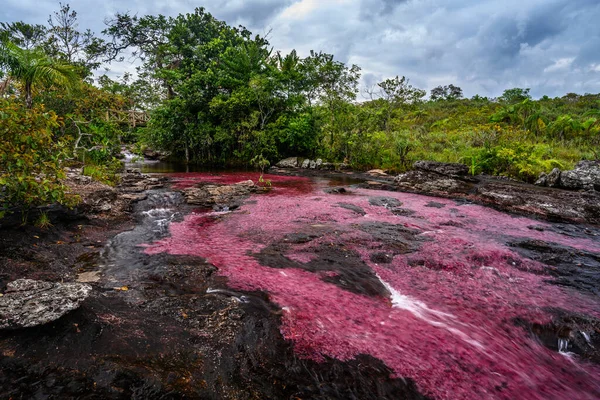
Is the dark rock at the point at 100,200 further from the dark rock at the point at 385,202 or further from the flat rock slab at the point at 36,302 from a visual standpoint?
the dark rock at the point at 385,202

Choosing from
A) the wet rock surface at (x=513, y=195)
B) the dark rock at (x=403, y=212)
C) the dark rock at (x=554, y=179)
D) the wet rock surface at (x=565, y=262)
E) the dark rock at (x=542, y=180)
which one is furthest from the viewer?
the dark rock at (x=542, y=180)

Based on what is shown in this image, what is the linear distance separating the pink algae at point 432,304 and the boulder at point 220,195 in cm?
271

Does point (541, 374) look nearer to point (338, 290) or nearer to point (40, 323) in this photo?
point (338, 290)

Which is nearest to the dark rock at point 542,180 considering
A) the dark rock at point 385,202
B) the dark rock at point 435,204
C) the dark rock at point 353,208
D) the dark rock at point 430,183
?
the dark rock at point 430,183

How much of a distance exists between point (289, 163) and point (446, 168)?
1431 centimetres

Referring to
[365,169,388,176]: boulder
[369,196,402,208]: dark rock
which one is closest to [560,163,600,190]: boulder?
[369,196,402,208]: dark rock

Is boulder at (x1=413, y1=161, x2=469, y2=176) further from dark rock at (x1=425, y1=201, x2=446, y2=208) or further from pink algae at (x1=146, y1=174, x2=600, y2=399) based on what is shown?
pink algae at (x1=146, y1=174, x2=600, y2=399)

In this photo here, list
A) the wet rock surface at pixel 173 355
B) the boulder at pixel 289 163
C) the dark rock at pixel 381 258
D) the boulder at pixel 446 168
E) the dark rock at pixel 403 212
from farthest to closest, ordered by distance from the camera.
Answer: the boulder at pixel 289 163
the boulder at pixel 446 168
the dark rock at pixel 403 212
the dark rock at pixel 381 258
the wet rock surface at pixel 173 355

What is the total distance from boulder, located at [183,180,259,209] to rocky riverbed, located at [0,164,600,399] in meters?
2.34

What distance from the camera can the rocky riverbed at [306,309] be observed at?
115 inches

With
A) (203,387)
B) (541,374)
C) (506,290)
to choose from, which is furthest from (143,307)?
(506,290)

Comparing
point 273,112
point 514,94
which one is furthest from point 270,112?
point 514,94

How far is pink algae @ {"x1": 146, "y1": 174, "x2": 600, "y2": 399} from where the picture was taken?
3260mm

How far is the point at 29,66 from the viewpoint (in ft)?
31.1
